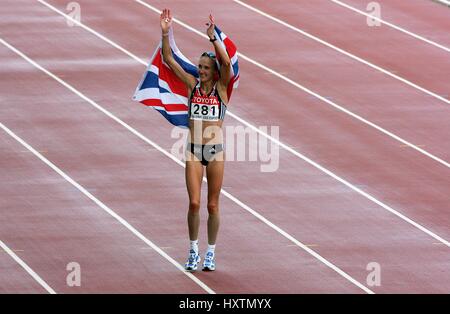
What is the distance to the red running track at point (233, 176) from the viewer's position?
1394cm

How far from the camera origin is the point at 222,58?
13.3 m

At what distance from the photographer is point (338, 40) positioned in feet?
77.4

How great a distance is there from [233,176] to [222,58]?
4.00m

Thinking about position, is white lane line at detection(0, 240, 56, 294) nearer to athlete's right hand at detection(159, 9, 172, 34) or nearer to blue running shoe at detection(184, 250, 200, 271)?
blue running shoe at detection(184, 250, 200, 271)

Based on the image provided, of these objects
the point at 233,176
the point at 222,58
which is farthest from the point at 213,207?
the point at 233,176

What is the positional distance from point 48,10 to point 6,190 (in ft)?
30.1

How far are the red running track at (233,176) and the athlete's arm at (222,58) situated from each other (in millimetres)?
1914

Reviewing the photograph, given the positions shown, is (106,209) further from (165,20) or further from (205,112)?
(165,20)

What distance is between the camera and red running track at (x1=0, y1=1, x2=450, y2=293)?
1394 cm
